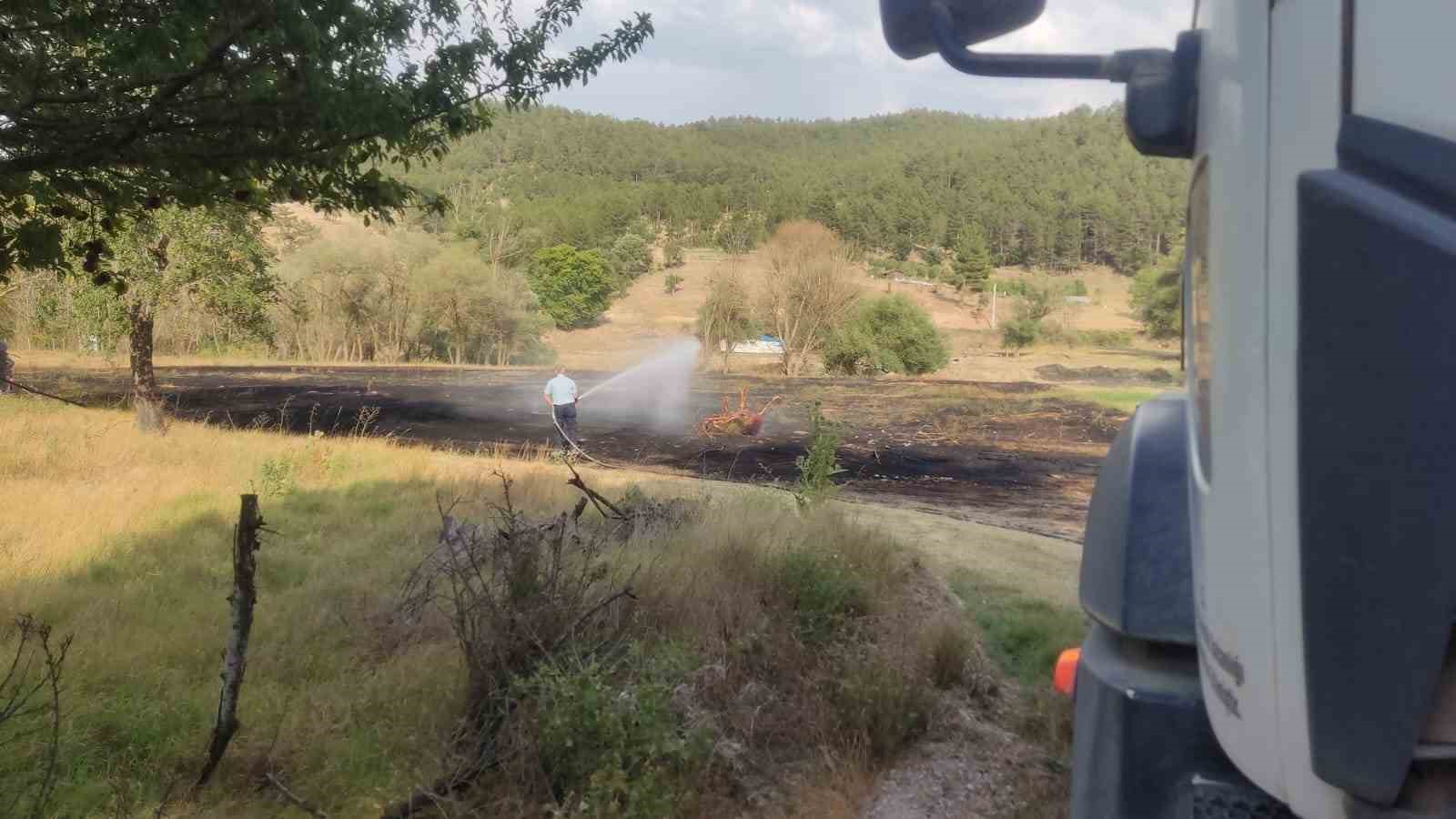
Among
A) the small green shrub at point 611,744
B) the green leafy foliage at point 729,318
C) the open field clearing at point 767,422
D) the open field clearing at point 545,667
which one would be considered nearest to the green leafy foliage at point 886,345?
the open field clearing at point 767,422

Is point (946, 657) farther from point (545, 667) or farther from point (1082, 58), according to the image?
point (1082, 58)

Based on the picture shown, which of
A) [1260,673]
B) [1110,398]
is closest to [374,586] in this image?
→ [1260,673]

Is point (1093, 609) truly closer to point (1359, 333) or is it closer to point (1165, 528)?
point (1165, 528)

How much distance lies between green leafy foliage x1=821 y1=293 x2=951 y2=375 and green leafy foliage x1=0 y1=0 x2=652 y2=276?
39.3 m

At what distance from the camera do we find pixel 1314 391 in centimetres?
116

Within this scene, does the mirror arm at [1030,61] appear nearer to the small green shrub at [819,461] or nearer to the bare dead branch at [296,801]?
the bare dead branch at [296,801]

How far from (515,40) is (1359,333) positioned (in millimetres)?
4678

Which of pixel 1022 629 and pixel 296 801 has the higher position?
pixel 296 801

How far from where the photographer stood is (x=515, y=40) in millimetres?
5117

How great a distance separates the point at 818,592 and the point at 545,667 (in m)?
2.50

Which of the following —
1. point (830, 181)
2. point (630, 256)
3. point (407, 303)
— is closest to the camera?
point (407, 303)

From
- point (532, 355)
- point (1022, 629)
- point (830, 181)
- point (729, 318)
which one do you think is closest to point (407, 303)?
point (532, 355)

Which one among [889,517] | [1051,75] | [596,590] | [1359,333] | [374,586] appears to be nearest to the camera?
[1359,333]

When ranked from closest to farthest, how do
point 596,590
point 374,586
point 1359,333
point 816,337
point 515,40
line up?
point 1359,333 < point 515,40 < point 596,590 < point 374,586 < point 816,337
